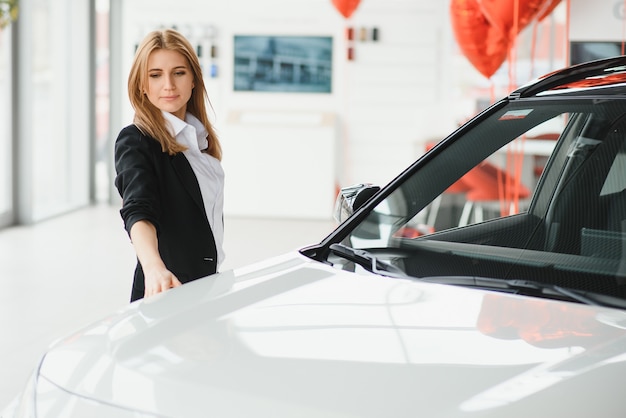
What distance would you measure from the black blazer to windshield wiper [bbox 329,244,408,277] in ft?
1.31

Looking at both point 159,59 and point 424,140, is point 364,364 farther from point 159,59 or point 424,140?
point 424,140

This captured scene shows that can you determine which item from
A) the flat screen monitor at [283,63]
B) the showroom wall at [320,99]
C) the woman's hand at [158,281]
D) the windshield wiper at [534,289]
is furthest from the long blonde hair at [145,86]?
the flat screen monitor at [283,63]

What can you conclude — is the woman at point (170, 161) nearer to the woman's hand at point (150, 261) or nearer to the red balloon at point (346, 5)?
the woman's hand at point (150, 261)

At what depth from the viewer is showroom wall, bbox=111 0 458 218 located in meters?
8.38

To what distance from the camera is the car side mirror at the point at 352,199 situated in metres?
1.90

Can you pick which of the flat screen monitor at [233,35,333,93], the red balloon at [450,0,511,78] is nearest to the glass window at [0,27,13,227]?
the flat screen monitor at [233,35,333,93]

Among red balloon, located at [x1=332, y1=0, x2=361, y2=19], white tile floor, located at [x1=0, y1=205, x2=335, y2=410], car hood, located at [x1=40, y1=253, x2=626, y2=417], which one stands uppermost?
red balloon, located at [x1=332, y1=0, x2=361, y2=19]

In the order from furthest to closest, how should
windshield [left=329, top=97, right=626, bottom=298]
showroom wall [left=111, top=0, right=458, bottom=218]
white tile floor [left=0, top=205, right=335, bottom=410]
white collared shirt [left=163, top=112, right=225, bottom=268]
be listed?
showroom wall [left=111, top=0, right=458, bottom=218] < white tile floor [left=0, top=205, right=335, bottom=410] < white collared shirt [left=163, top=112, right=225, bottom=268] < windshield [left=329, top=97, right=626, bottom=298]

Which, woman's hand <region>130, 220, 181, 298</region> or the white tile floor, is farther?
the white tile floor

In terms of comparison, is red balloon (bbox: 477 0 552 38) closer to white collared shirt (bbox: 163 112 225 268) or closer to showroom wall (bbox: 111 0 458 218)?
white collared shirt (bbox: 163 112 225 268)

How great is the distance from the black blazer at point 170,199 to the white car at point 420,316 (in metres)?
0.32

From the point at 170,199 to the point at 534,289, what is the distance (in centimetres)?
88

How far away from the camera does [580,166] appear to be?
1.91 meters

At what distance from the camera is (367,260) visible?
5.47 feet
